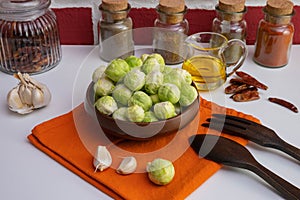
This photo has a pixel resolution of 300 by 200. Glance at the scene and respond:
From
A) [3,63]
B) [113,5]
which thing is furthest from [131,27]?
[3,63]

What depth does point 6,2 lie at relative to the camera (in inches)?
42.2

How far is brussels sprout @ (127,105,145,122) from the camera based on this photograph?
817mm

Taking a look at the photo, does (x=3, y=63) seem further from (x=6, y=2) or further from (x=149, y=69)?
(x=149, y=69)

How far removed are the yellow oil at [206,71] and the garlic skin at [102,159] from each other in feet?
Result: 1.01

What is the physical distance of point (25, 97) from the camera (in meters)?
0.95

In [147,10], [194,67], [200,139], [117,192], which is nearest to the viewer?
[117,192]

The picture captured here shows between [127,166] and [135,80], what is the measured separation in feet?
0.52

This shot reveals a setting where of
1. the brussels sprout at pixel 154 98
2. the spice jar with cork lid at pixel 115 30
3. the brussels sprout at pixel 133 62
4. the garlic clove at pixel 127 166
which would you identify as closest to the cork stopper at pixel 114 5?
the spice jar with cork lid at pixel 115 30

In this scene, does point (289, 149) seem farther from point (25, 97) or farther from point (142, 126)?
point (25, 97)

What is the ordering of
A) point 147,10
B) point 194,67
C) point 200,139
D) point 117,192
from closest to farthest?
point 117,192, point 200,139, point 194,67, point 147,10

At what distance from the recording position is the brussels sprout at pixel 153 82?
868 mm

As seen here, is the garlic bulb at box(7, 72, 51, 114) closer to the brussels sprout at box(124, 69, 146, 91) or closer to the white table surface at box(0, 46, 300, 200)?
the white table surface at box(0, 46, 300, 200)

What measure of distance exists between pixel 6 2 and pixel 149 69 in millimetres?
393

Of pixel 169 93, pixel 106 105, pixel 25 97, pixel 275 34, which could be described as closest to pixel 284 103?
pixel 275 34
